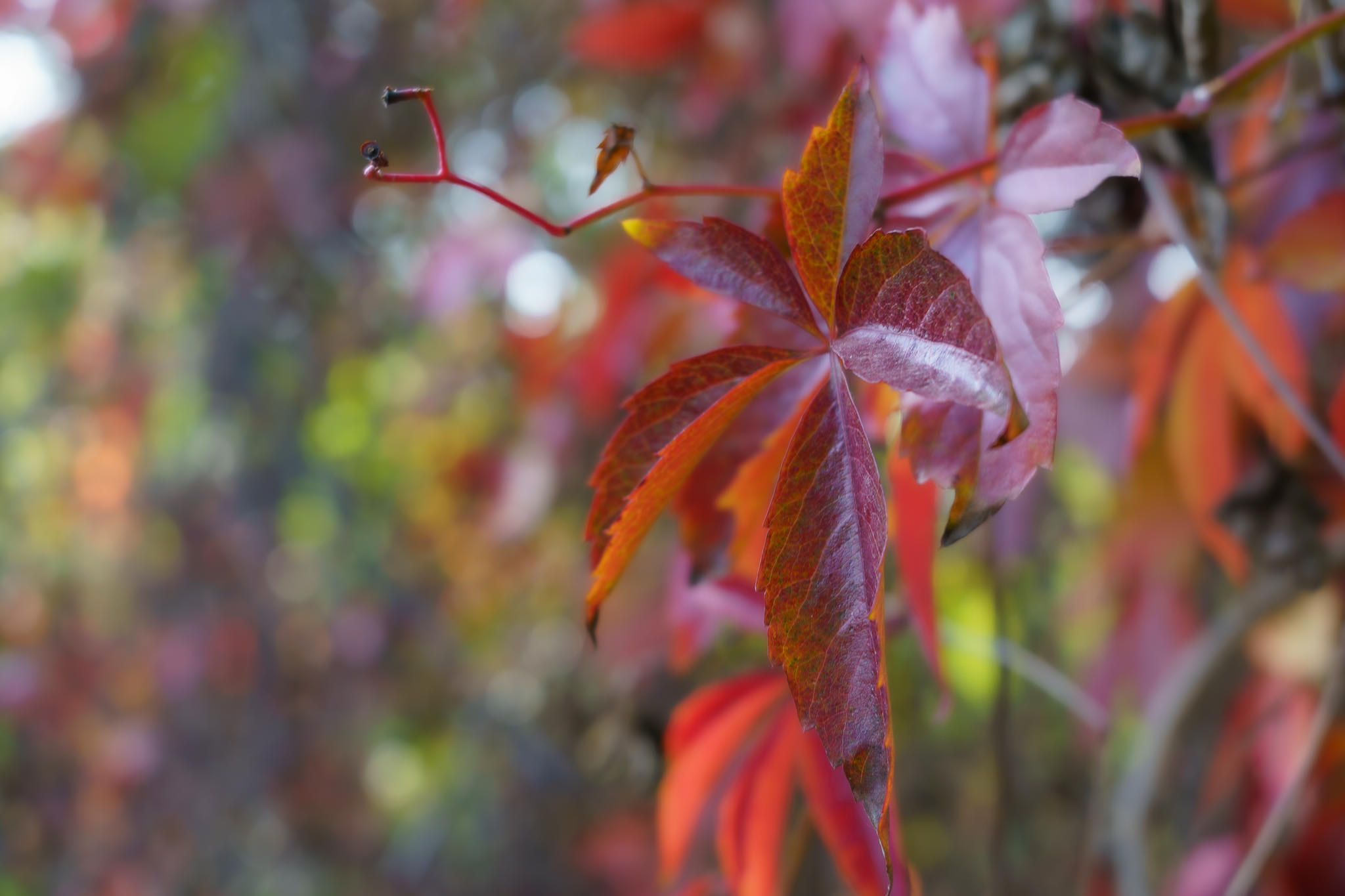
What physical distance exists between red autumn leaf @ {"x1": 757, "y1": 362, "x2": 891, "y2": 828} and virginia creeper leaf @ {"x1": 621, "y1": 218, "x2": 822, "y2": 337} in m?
0.04

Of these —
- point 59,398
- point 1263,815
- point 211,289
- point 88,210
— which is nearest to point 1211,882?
point 1263,815

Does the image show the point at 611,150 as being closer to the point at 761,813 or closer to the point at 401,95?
the point at 401,95

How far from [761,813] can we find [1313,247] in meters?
0.40

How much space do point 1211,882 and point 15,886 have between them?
2.40 meters

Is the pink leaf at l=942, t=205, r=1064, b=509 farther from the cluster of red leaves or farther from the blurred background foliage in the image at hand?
the blurred background foliage

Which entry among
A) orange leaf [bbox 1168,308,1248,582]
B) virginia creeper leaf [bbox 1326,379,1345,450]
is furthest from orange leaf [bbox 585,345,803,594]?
orange leaf [bbox 1168,308,1248,582]

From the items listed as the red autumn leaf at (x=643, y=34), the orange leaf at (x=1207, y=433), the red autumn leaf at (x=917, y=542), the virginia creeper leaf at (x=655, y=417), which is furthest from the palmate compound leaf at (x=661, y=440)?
the red autumn leaf at (x=643, y=34)

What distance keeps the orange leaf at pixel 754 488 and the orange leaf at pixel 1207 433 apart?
0.37 meters

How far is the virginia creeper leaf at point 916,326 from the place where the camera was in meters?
0.24

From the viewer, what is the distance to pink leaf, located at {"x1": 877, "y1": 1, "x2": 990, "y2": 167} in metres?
0.39

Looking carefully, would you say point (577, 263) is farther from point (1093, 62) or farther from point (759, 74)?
point (1093, 62)

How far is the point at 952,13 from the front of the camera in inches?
15.7

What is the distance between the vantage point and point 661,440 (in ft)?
1.09

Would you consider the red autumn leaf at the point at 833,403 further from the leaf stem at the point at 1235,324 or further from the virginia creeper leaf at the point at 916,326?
the leaf stem at the point at 1235,324
